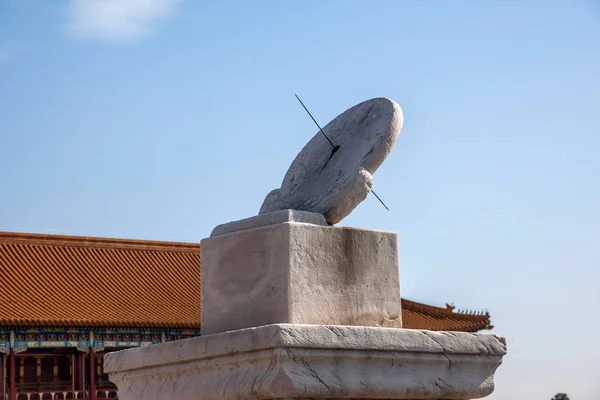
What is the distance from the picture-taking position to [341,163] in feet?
14.9

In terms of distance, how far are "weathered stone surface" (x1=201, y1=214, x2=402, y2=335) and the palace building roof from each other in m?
24.4

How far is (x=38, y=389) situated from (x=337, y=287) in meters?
26.2

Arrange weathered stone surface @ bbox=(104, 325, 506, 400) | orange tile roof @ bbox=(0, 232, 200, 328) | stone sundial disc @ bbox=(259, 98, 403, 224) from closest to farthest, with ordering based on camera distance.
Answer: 1. weathered stone surface @ bbox=(104, 325, 506, 400)
2. stone sundial disc @ bbox=(259, 98, 403, 224)
3. orange tile roof @ bbox=(0, 232, 200, 328)

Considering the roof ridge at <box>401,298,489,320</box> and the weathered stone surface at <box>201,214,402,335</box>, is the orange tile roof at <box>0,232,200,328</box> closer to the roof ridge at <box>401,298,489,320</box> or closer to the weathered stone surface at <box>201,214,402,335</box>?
the roof ridge at <box>401,298,489,320</box>

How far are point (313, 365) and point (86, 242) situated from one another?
30438 mm

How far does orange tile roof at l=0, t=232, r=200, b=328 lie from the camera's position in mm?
29312

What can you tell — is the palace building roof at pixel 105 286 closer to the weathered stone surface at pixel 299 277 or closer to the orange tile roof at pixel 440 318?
the orange tile roof at pixel 440 318

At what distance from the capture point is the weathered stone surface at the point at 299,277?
3.97 m

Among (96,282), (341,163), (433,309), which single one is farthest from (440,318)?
(341,163)

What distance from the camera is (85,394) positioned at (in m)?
29.5

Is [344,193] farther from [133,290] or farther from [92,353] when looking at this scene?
[133,290]

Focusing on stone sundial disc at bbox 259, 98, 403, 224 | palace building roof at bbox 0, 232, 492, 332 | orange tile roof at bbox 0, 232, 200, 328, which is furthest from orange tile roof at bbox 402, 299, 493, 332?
stone sundial disc at bbox 259, 98, 403, 224

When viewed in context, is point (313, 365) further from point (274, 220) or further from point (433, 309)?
point (433, 309)

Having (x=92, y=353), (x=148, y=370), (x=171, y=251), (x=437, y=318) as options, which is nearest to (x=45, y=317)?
(x=92, y=353)
